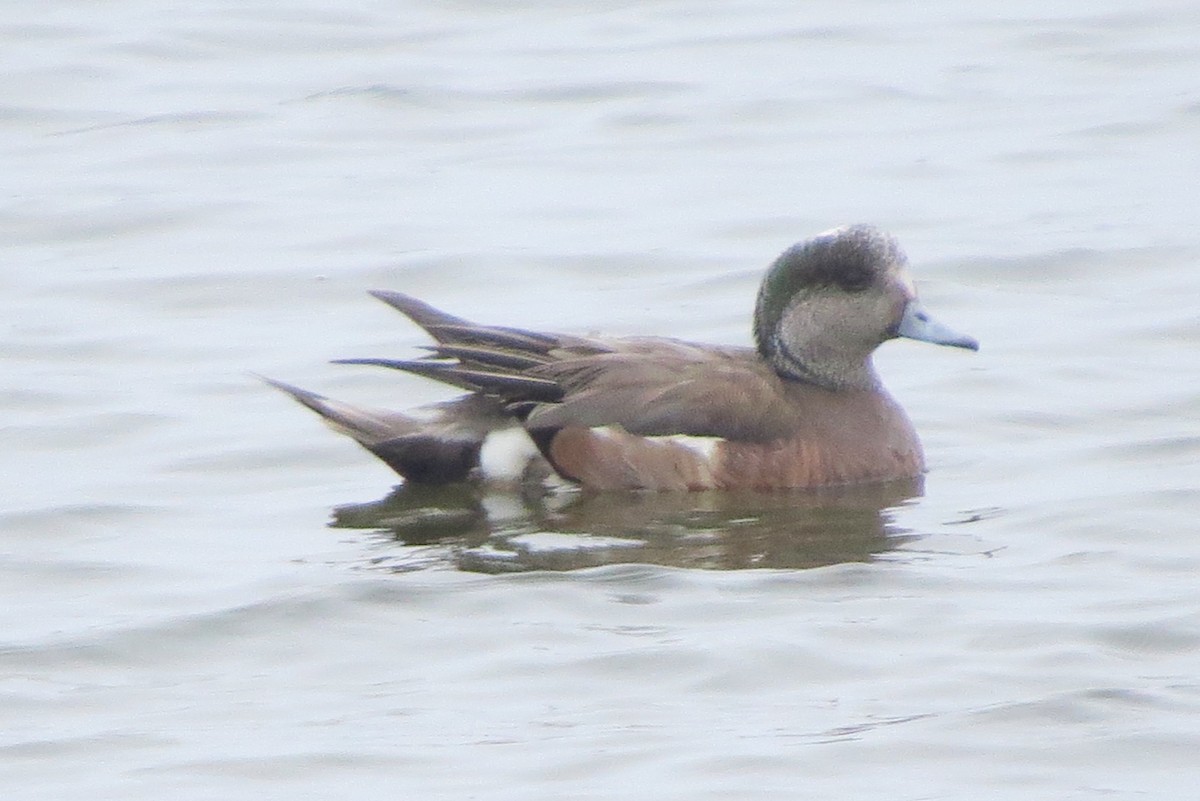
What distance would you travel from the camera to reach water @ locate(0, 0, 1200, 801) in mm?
6055

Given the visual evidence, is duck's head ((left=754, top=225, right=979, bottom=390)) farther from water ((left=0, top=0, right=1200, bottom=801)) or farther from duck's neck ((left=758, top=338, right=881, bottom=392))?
water ((left=0, top=0, right=1200, bottom=801))

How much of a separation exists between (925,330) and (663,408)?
981 millimetres

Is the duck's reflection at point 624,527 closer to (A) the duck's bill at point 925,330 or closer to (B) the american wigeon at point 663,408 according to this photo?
(B) the american wigeon at point 663,408

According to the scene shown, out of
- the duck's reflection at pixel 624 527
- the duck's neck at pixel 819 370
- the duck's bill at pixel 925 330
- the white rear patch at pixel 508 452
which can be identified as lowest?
the duck's reflection at pixel 624 527

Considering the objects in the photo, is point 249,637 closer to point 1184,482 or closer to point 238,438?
point 238,438

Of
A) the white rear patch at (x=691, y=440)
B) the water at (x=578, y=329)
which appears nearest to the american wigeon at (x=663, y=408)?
the white rear patch at (x=691, y=440)

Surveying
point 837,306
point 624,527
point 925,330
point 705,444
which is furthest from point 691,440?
point 925,330

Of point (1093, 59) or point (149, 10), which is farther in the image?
point (149, 10)

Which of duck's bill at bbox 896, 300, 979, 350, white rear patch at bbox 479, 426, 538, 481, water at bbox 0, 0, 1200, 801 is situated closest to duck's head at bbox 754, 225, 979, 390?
duck's bill at bbox 896, 300, 979, 350

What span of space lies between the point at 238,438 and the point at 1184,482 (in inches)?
130

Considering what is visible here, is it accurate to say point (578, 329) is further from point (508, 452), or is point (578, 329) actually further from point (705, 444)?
point (705, 444)

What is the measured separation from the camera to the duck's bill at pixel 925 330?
28.4ft

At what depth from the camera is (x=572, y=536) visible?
7.95 m

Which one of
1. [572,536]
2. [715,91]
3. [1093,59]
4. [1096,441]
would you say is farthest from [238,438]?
[1093,59]
